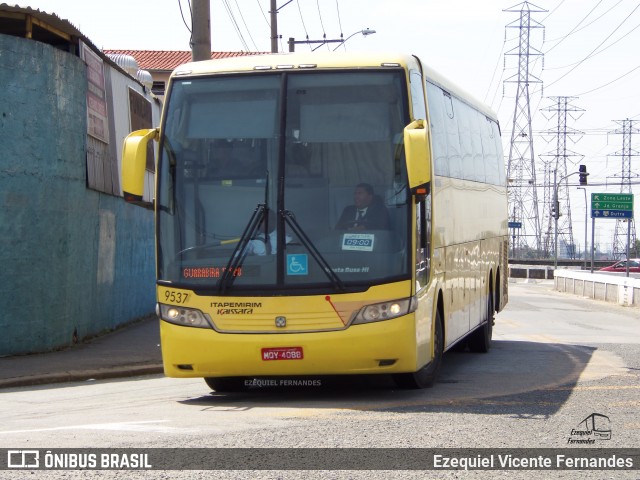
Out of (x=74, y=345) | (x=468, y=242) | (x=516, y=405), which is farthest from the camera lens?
(x=74, y=345)

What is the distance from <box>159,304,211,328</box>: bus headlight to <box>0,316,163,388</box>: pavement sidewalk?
3756 millimetres

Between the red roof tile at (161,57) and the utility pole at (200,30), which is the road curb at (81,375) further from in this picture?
the red roof tile at (161,57)

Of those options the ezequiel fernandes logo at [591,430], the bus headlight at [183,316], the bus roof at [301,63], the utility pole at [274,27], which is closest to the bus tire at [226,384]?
the bus headlight at [183,316]

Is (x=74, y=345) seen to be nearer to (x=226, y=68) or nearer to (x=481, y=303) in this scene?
(x=481, y=303)

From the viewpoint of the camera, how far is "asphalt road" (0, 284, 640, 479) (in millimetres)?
8148

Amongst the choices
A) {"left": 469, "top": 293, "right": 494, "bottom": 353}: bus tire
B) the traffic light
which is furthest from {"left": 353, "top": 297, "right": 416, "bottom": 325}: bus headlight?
the traffic light

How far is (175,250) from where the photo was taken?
11.0m

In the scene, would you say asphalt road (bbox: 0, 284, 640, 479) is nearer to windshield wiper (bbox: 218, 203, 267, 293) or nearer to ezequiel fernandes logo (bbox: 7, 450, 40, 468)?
ezequiel fernandes logo (bbox: 7, 450, 40, 468)

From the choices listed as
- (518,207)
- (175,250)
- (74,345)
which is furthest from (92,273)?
(518,207)

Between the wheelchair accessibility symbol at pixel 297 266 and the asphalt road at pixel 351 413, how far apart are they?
1.23 m

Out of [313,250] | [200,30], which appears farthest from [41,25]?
[313,250]

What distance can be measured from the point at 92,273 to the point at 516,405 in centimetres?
1054

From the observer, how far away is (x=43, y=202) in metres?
17.0

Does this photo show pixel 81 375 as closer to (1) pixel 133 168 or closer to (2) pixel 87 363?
(2) pixel 87 363
